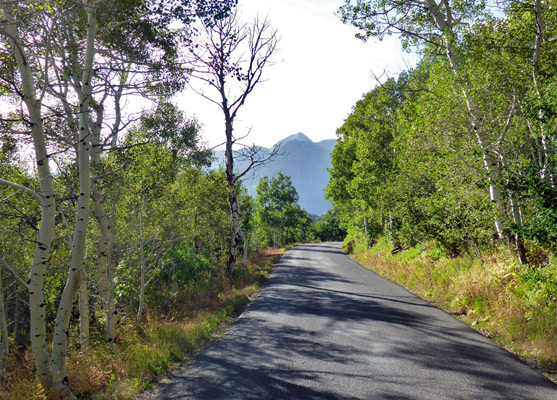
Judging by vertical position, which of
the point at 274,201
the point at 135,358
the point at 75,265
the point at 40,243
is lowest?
the point at 135,358

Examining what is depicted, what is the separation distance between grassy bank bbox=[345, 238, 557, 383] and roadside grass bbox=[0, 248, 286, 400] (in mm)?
6539

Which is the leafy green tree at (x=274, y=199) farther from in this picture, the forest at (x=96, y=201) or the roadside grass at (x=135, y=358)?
the roadside grass at (x=135, y=358)

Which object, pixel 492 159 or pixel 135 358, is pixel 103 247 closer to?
pixel 135 358

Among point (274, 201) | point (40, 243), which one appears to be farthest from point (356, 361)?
point (274, 201)

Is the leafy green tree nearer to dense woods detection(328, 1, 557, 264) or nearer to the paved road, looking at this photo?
dense woods detection(328, 1, 557, 264)

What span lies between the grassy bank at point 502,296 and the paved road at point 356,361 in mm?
483

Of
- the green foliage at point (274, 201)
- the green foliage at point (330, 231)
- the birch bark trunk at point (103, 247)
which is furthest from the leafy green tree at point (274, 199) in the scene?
the birch bark trunk at point (103, 247)

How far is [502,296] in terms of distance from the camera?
7.66 meters

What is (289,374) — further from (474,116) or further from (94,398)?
(474,116)

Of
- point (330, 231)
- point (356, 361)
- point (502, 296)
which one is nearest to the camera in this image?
point (356, 361)

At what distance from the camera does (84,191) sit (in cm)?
515

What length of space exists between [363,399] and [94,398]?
413cm

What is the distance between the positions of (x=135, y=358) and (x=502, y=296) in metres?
8.53

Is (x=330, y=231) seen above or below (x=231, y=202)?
below
